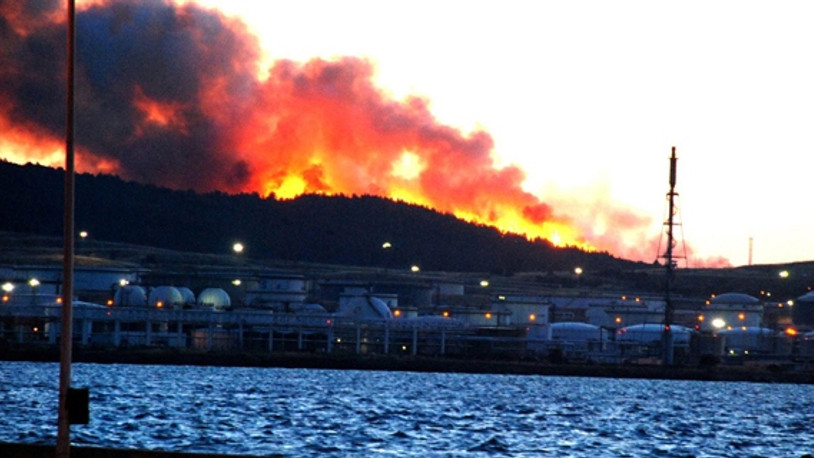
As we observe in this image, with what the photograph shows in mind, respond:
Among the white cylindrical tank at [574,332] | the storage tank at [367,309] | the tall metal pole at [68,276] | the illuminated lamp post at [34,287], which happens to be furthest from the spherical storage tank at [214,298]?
the tall metal pole at [68,276]

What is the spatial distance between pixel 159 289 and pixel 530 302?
1610 inches

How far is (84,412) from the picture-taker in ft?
80.6

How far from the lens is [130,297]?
138375mm

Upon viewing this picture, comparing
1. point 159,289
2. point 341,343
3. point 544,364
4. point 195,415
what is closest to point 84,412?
point 195,415

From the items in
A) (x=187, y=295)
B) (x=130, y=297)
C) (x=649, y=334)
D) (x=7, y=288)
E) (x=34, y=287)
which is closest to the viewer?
(x=649, y=334)

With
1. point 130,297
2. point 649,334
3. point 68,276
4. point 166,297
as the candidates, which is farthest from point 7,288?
point 68,276

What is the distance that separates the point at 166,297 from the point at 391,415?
8110 centimetres

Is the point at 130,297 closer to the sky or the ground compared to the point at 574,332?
closer to the sky

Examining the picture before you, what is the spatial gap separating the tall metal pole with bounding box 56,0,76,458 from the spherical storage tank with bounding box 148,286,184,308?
113154mm

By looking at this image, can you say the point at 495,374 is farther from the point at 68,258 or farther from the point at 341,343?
the point at 68,258

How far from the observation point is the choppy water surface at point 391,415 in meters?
48.2

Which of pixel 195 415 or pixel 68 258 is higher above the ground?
pixel 68 258

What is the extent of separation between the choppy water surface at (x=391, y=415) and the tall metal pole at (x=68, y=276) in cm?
1807

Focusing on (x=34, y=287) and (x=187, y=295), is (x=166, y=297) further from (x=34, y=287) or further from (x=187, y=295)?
(x=34, y=287)
